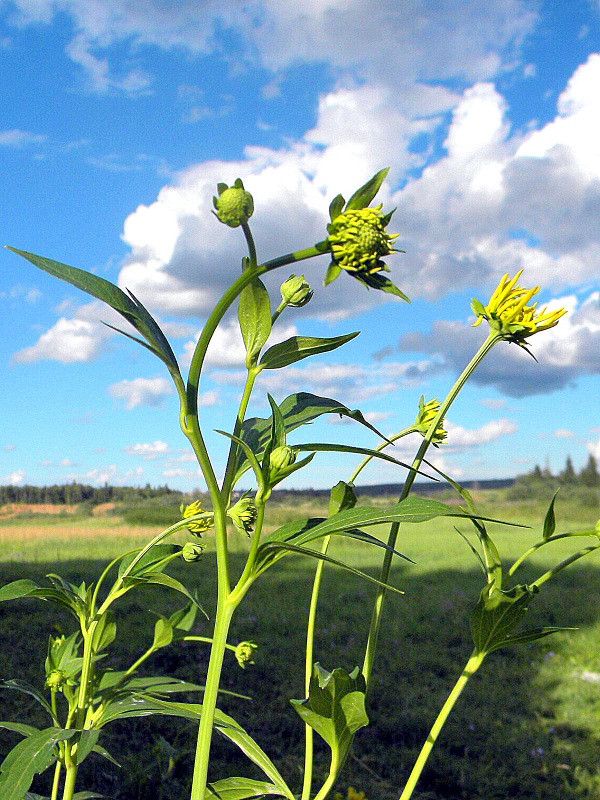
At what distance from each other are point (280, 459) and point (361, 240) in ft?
0.52

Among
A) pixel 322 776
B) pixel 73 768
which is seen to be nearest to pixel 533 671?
pixel 322 776

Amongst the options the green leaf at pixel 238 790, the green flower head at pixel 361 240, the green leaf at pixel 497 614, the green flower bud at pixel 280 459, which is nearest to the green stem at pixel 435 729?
the green leaf at pixel 497 614

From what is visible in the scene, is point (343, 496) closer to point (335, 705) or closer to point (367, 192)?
point (335, 705)

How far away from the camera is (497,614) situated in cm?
56

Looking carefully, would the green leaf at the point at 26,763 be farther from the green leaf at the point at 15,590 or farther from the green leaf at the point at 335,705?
the green leaf at the point at 335,705

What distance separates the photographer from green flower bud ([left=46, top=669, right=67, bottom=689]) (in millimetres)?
752

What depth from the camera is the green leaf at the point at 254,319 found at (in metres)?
0.50

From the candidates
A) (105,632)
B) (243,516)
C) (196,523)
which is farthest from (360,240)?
(105,632)

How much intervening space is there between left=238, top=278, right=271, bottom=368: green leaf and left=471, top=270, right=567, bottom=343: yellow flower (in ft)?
0.68

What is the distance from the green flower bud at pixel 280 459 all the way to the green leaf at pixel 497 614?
23 cm

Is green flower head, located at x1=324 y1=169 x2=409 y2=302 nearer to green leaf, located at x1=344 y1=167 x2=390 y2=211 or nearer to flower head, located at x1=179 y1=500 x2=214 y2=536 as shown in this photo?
green leaf, located at x1=344 y1=167 x2=390 y2=211

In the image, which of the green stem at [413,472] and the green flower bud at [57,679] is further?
the green flower bud at [57,679]

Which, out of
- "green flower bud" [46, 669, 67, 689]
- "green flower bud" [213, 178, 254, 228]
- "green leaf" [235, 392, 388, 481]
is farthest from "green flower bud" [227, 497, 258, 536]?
"green flower bud" [46, 669, 67, 689]

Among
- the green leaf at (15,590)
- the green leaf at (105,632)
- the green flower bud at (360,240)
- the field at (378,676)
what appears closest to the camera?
the green flower bud at (360,240)
